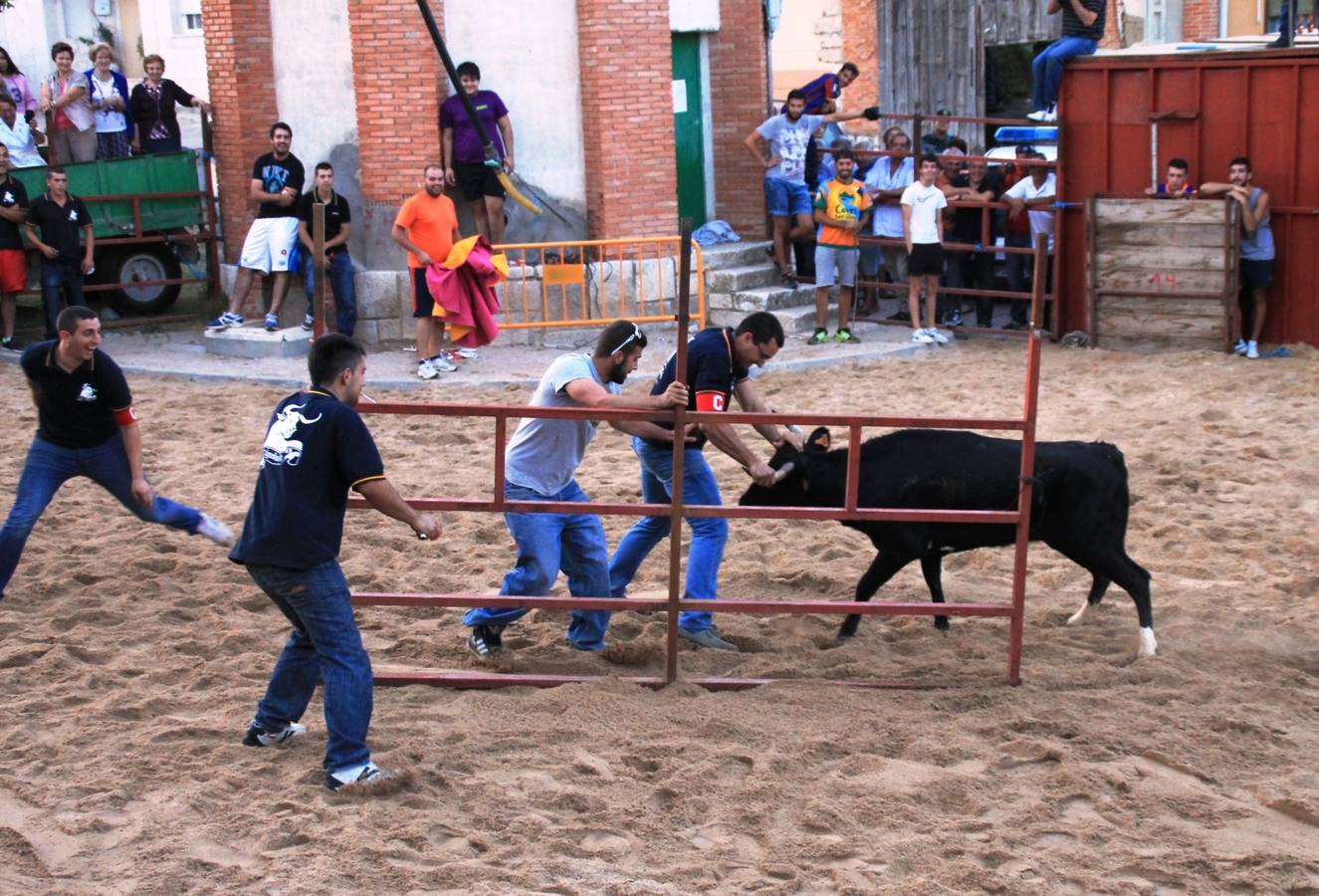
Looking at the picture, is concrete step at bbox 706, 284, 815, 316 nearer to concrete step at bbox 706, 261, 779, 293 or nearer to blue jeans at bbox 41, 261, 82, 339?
concrete step at bbox 706, 261, 779, 293

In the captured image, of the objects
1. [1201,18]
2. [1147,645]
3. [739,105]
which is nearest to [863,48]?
[1201,18]

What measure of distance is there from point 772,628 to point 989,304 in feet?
Result: 28.3

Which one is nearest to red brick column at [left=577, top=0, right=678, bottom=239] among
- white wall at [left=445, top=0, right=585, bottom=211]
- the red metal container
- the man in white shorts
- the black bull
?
white wall at [left=445, top=0, right=585, bottom=211]

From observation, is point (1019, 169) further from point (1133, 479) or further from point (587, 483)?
point (587, 483)

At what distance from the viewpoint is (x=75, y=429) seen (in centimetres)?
→ 779

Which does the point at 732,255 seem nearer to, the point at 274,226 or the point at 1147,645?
the point at 274,226

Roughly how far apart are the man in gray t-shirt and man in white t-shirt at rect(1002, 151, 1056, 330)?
8.95m

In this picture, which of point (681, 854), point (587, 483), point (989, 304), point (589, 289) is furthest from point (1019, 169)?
point (681, 854)

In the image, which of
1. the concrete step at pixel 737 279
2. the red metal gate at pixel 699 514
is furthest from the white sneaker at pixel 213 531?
the concrete step at pixel 737 279

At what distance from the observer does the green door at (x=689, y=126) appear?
17.9 m

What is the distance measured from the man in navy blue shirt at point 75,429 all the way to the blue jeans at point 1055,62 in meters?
9.96

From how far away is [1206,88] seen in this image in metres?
14.0

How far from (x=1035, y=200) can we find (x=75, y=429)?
10112 mm

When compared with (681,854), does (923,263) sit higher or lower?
higher
